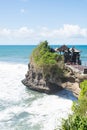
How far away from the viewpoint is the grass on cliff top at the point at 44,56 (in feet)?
159

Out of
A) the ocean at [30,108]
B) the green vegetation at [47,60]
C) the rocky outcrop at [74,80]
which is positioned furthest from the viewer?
the green vegetation at [47,60]

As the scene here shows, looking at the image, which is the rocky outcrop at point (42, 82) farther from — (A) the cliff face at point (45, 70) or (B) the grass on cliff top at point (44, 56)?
(B) the grass on cliff top at point (44, 56)

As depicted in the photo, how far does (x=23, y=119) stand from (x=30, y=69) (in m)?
19.1

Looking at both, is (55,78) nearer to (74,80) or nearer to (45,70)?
(45,70)

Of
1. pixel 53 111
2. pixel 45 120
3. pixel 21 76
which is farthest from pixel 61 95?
pixel 21 76

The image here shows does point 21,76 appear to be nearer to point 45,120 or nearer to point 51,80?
point 51,80

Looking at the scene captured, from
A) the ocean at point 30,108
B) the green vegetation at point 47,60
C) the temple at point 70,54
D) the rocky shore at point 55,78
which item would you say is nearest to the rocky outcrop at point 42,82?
the rocky shore at point 55,78

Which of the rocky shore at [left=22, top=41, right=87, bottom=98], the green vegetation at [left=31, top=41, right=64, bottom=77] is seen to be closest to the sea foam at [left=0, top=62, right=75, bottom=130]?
the rocky shore at [left=22, top=41, right=87, bottom=98]

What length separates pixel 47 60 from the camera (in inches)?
1909

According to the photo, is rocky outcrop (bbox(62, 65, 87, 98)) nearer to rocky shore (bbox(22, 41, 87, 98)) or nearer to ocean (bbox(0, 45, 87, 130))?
rocky shore (bbox(22, 41, 87, 98))

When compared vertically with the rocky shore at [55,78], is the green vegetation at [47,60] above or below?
above

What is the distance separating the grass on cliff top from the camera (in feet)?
159

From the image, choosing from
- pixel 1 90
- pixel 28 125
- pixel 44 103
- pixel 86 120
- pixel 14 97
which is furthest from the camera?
pixel 1 90

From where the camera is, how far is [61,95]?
4841cm
